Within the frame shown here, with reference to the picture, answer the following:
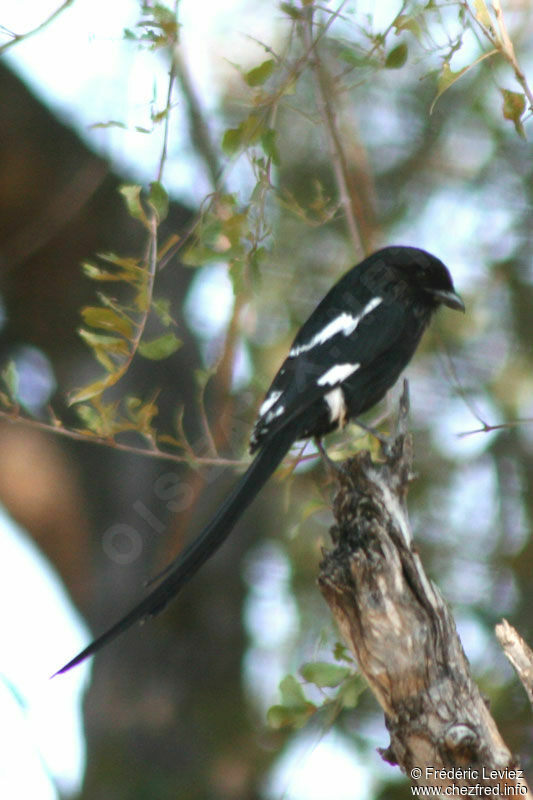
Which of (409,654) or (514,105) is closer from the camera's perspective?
(409,654)

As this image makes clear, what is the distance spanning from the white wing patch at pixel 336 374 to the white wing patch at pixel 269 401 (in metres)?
0.09

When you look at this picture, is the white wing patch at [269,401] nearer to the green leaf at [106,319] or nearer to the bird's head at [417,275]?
the green leaf at [106,319]

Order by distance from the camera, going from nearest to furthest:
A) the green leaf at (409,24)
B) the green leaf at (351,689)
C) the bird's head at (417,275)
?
1. the green leaf at (409,24)
2. the green leaf at (351,689)
3. the bird's head at (417,275)

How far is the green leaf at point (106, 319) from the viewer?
1.66 meters

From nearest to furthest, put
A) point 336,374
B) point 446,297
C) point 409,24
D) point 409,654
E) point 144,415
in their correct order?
1. point 409,654
2. point 409,24
3. point 144,415
4. point 336,374
5. point 446,297

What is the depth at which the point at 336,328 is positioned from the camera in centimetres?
218

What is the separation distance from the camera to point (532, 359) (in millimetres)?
3445

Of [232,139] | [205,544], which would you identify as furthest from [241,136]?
[205,544]

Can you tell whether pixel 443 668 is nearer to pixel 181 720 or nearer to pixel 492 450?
pixel 181 720

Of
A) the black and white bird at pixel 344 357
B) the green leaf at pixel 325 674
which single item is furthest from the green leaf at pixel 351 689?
the black and white bird at pixel 344 357

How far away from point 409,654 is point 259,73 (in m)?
0.99

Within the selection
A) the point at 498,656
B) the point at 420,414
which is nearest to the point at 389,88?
the point at 420,414

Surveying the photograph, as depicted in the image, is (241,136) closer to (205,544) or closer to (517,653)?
(205,544)

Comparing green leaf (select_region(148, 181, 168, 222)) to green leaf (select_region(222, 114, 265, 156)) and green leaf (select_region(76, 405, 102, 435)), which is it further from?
green leaf (select_region(76, 405, 102, 435))
